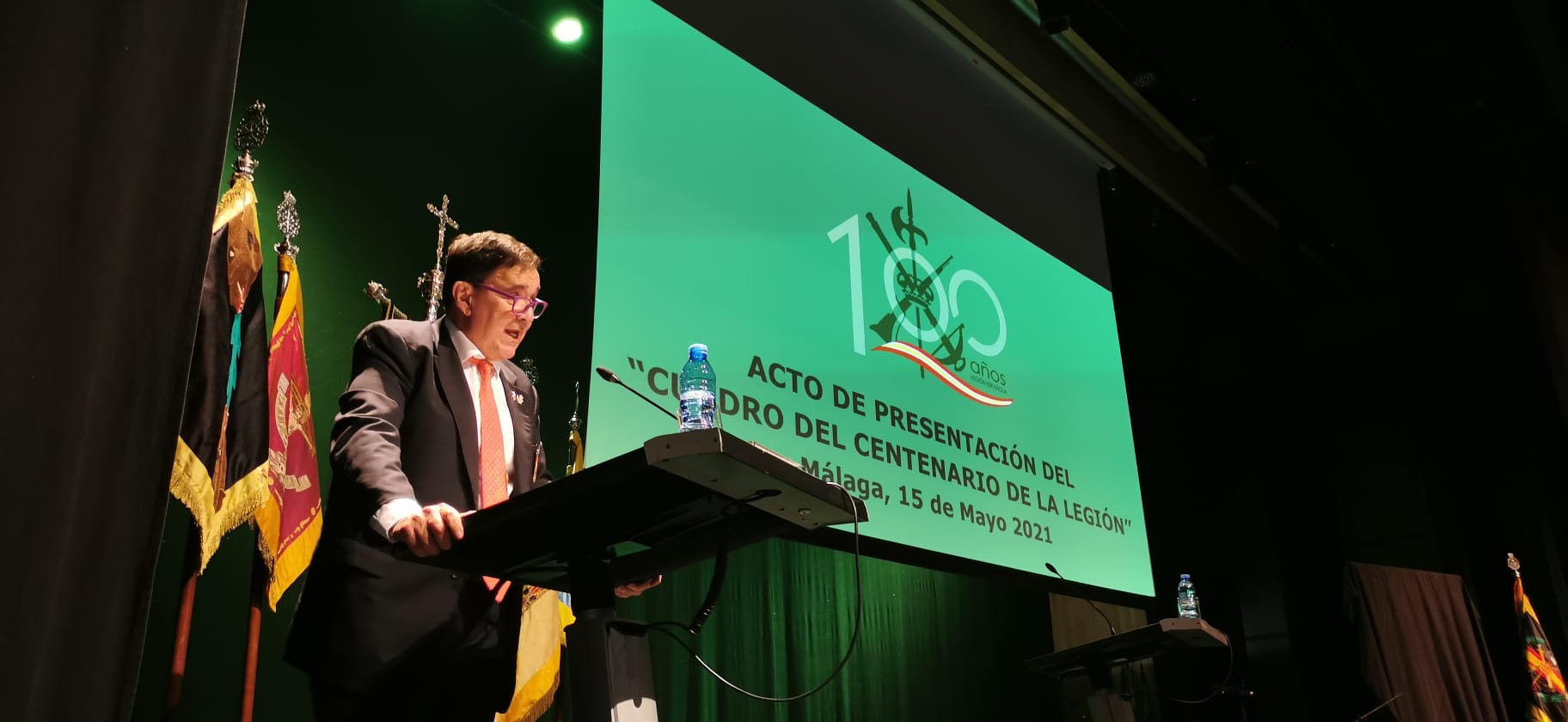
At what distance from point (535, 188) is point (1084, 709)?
3.29 m

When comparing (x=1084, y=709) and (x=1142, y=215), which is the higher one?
(x=1142, y=215)

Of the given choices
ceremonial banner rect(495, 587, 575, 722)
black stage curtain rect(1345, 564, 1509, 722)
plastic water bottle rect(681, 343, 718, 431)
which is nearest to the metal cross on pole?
ceremonial banner rect(495, 587, 575, 722)

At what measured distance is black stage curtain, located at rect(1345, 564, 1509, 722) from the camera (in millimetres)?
4695

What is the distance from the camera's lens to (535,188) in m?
3.14

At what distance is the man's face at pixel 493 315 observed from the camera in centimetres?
216

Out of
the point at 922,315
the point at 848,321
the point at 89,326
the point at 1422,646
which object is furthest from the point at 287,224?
the point at 1422,646

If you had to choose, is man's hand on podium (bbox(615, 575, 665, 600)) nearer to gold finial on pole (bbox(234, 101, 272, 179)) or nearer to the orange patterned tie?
the orange patterned tie

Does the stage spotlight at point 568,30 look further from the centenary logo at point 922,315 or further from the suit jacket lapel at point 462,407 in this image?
the suit jacket lapel at point 462,407

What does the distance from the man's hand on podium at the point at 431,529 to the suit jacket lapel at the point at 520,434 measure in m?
0.59

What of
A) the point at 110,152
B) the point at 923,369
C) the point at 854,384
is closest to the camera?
the point at 110,152

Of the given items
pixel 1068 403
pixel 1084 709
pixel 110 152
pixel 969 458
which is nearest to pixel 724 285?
pixel 969 458

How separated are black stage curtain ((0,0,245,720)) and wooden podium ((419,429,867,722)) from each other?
63 centimetres

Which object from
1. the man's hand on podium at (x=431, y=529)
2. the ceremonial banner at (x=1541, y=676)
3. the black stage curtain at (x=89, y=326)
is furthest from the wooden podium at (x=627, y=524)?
the ceremonial banner at (x=1541, y=676)

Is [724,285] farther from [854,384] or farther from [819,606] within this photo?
[819,606]
